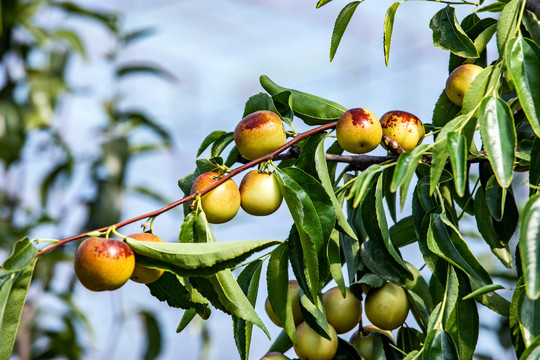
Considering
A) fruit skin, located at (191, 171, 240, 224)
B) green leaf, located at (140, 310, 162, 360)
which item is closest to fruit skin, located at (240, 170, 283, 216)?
fruit skin, located at (191, 171, 240, 224)

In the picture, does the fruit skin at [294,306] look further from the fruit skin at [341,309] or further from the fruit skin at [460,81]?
the fruit skin at [460,81]

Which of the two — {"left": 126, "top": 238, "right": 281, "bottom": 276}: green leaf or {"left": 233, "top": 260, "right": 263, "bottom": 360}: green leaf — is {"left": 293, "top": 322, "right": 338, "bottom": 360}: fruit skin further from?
{"left": 126, "top": 238, "right": 281, "bottom": 276}: green leaf

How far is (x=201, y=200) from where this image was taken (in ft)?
2.16

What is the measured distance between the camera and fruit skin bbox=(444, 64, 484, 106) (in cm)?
74

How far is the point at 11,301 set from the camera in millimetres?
589

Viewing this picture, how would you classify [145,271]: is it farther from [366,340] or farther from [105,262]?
[366,340]

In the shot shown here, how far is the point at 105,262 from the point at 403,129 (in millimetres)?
336

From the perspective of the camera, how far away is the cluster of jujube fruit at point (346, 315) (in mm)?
741

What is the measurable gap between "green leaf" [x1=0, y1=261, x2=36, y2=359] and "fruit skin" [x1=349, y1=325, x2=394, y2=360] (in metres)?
0.38

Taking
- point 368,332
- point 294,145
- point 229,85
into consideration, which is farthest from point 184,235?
point 229,85

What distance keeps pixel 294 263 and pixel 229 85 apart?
5.07 m

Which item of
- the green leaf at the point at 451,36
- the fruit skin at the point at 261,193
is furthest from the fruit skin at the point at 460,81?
the fruit skin at the point at 261,193

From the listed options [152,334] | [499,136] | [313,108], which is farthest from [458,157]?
[152,334]

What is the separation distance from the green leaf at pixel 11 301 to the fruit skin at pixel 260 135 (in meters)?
0.23
